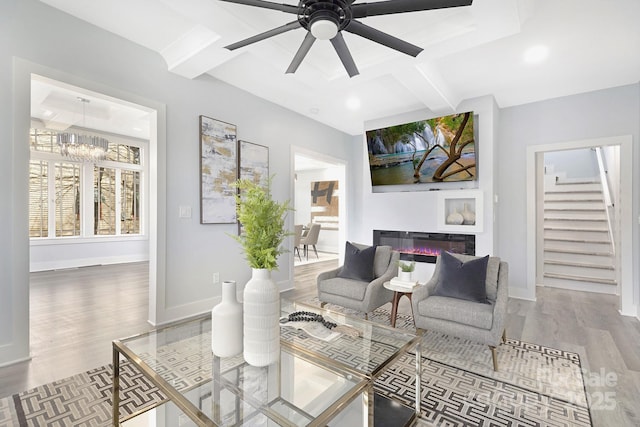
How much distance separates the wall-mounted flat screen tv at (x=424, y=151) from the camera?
13.7 ft

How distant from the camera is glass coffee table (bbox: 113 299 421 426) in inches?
48.4

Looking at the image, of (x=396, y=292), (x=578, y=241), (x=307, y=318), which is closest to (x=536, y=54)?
(x=396, y=292)

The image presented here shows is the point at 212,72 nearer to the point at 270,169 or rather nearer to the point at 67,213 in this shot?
the point at 270,169

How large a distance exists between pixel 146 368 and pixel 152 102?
2573mm

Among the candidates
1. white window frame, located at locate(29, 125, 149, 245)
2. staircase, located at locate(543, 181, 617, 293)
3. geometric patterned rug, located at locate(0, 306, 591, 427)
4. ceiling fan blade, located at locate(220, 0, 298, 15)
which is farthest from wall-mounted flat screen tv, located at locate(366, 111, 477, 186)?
white window frame, located at locate(29, 125, 149, 245)

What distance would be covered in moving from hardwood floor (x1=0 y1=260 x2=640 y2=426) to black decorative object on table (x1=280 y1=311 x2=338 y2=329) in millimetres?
1504

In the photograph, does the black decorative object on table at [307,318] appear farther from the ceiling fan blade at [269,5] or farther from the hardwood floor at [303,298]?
the ceiling fan blade at [269,5]

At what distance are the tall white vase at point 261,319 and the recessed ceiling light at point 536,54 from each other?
3.33 metres

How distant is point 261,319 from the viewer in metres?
1.42

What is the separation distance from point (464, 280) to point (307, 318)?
1414 mm

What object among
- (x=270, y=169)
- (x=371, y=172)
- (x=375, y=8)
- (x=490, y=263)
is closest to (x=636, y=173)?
(x=490, y=263)

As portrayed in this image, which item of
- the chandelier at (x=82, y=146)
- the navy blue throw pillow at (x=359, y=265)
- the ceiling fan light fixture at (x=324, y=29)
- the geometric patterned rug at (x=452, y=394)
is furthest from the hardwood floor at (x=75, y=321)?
the ceiling fan light fixture at (x=324, y=29)

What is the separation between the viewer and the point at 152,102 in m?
3.02

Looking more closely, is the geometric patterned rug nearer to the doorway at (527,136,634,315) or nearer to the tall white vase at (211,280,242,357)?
the tall white vase at (211,280,242,357)
